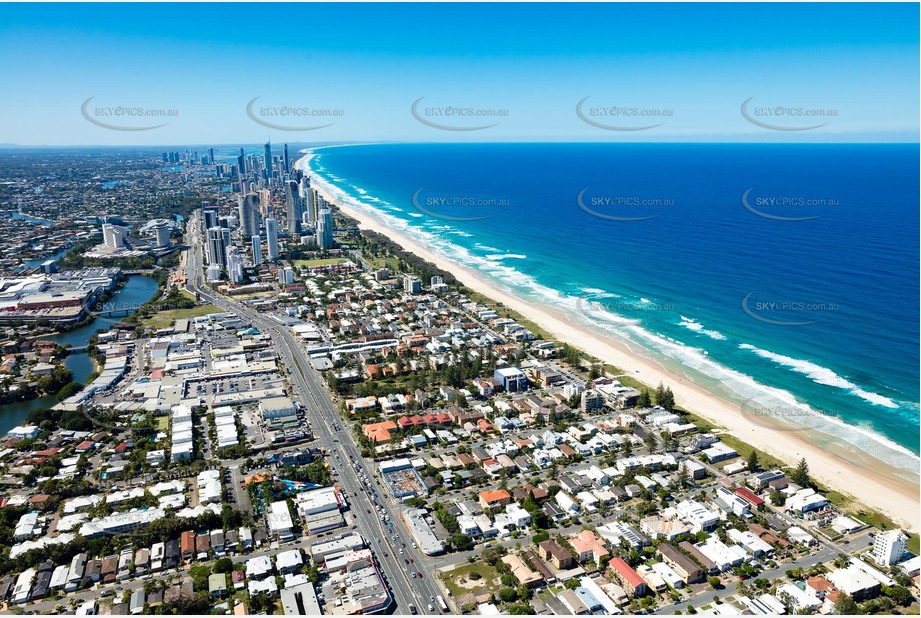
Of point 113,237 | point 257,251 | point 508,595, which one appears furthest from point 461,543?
point 113,237

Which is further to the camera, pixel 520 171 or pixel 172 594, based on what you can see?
pixel 520 171

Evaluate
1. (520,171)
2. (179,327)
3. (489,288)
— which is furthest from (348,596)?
(520,171)

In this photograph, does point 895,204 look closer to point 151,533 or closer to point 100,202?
point 151,533

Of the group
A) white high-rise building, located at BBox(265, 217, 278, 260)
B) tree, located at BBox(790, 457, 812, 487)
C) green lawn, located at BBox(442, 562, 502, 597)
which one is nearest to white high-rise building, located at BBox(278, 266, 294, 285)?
white high-rise building, located at BBox(265, 217, 278, 260)

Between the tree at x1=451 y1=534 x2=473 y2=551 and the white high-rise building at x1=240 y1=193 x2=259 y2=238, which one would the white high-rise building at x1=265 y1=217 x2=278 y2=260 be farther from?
the tree at x1=451 y1=534 x2=473 y2=551

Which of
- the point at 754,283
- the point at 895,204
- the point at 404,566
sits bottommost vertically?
the point at 404,566

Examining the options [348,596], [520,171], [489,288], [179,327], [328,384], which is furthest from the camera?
[520,171]
